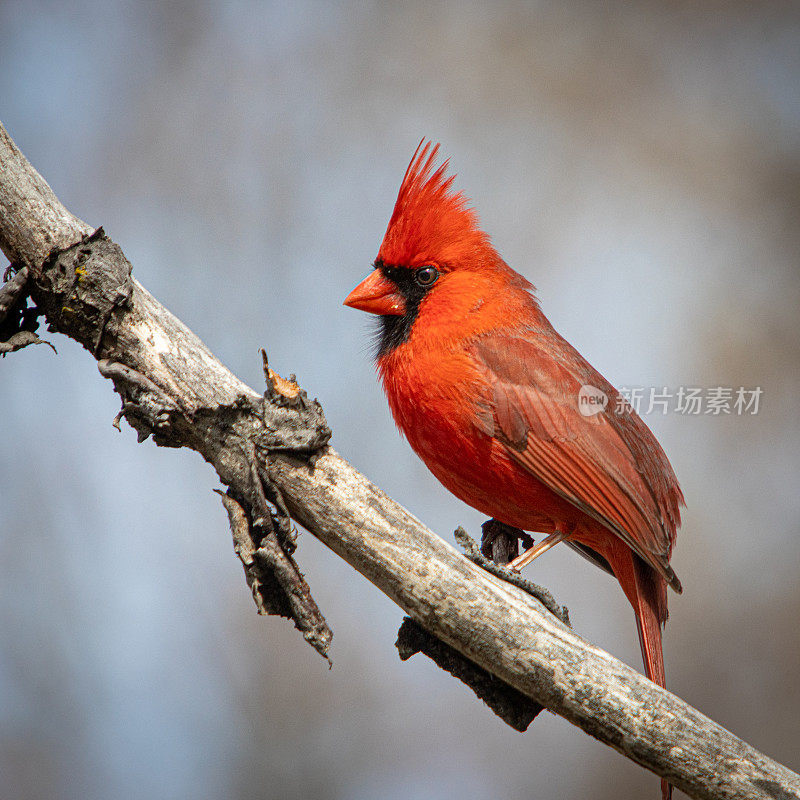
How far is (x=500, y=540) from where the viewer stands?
2902 millimetres

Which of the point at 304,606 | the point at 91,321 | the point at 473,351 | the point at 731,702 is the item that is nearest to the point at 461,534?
the point at 304,606

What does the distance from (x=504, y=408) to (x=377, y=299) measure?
56 centimetres

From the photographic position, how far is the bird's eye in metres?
2.72

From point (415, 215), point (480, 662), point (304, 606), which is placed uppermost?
point (415, 215)

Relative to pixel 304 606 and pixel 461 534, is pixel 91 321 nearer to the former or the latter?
pixel 304 606

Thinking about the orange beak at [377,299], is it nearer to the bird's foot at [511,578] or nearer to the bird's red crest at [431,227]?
the bird's red crest at [431,227]

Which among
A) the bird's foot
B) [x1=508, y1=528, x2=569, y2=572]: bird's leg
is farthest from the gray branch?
[x1=508, y1=528, x2=569, y2=572]: bird's leg

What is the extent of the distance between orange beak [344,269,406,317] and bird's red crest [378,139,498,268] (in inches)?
3.5

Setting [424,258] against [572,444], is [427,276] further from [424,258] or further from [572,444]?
[572,444]

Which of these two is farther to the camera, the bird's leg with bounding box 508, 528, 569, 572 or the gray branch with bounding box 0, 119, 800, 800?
the bird's leg with bounding box 508, 528, 569, 572

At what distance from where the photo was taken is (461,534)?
215cm

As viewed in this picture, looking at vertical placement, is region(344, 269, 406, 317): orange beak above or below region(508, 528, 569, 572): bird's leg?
above

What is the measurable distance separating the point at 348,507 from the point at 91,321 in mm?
730

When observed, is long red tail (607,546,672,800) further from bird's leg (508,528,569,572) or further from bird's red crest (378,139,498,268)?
bird's red crest (378,139,498,268)
